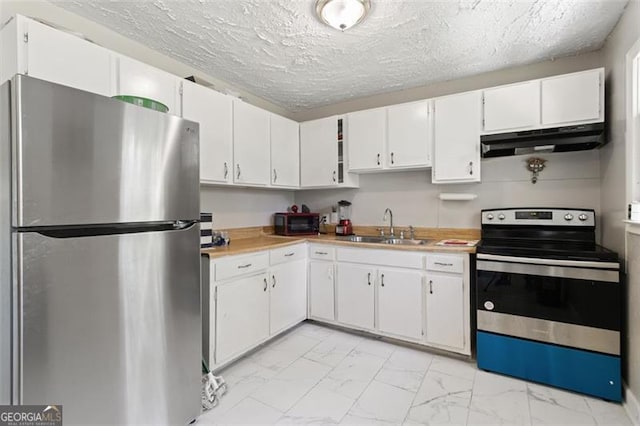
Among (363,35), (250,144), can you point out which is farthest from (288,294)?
(363,35)

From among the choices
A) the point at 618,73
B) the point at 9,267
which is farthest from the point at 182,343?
the point at 618,73

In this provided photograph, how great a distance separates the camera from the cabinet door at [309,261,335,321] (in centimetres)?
296

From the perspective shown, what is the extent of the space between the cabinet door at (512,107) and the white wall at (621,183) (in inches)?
17.1

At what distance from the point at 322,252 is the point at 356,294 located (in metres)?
0.51

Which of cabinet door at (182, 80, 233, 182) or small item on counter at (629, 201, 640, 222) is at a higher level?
cabinet door at (182, 80, 233, 182)

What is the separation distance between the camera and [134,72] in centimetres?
195

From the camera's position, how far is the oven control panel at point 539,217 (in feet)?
7.68

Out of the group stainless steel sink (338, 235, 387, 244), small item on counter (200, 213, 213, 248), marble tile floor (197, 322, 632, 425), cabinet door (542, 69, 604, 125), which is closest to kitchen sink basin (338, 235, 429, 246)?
stainless steel sink (338, 235, 387, 244)

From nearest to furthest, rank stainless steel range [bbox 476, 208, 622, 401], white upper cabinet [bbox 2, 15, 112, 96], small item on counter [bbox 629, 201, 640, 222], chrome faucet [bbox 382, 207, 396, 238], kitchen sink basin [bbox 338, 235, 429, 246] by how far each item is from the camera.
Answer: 1. white upper cabinet [bbox 2, 15, 112, 96]
2. small item on counter [bbox 629, 201, 640, 222]
3. stainless steel range [bbox 476, 208, 622, 401]
4. kitchen sink basin [bbox 338, 235, 429, 246]
5. chrome faucet [bbox 382, 207, 396, 238]

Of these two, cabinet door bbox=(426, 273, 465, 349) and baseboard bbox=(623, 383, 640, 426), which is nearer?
baseboard bbox=(623, 383, 640, 426)

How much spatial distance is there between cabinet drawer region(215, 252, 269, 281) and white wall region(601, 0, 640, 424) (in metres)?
2.40

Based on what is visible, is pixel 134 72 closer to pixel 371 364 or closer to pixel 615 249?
pixel 371 364

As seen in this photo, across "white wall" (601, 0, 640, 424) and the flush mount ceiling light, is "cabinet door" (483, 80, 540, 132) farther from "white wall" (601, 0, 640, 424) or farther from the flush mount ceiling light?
the flush mount ceiling light

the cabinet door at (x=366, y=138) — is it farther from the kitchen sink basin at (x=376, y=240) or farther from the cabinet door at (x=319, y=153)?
the kitchen sink basin at (x=376, y=240)
